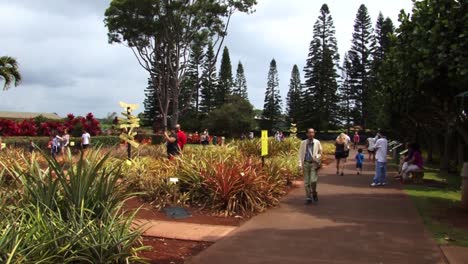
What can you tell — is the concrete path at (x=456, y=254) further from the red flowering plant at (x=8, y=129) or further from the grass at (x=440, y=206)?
the red flowering plant at (x=8, y=129)

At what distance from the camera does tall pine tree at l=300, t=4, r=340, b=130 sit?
63.1 metres

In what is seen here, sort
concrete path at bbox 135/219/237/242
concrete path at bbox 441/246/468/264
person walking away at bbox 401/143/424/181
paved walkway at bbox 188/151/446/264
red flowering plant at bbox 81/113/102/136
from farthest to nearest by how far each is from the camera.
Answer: red flowering plant at bbox 81/113/102/136 < person walking away at bbox 401/143/424/181 < concrete path at bbox 135/219/237/242 < paved walkway at bbox 188/151/446/264 < concrete path at bbox 441/246/468/264

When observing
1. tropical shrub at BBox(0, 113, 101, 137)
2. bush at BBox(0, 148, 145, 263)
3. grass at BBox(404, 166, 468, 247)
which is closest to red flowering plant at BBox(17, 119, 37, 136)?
tropical shrub at BBox(0, 113, 101, 137)

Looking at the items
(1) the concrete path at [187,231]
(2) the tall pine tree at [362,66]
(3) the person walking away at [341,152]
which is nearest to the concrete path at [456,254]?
(1) the concrete path at [187,231]

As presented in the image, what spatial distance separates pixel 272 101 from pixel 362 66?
21044mm

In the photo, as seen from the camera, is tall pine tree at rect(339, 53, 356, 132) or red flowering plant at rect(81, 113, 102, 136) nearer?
red flowering plant at rect(81, 113, 102, 136)

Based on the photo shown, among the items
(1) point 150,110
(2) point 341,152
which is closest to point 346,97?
(1) point 150,110

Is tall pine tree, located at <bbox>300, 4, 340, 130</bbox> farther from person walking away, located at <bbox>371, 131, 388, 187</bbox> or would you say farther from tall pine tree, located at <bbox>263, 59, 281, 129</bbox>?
person walking away, located at <bbox>371, 131, 388, 187</bbox>

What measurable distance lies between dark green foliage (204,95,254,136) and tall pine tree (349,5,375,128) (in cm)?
1496

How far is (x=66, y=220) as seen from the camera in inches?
234

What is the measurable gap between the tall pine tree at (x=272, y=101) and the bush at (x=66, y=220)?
7294cm

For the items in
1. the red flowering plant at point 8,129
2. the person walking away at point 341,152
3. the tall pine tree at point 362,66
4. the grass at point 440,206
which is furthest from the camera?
the tall pine tree at point 362,66

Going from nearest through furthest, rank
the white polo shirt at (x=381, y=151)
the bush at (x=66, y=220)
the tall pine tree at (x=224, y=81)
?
the bush at (x=66, y=220)
the white polo shirt at (x=381, y=151)
the tall pine tree at (x=224, y=81)

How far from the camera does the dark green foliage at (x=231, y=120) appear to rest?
211 feet
